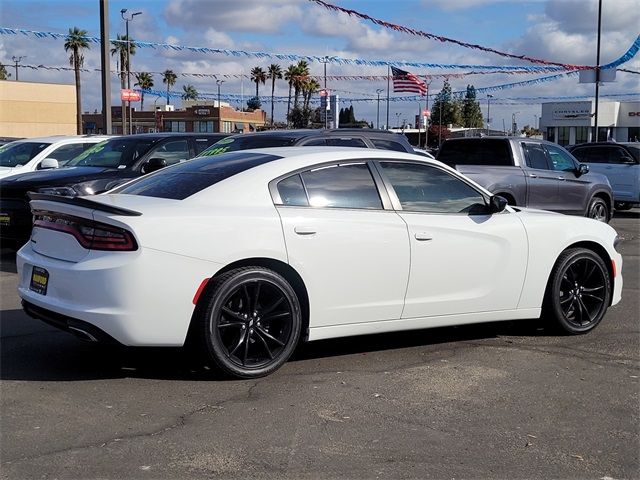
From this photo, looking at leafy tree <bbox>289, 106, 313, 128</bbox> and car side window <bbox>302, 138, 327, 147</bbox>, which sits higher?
leafy tree <bbox>289, 106, 313, 128</bbox>

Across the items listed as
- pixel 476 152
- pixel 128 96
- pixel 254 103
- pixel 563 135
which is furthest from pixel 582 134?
pixel 476 152

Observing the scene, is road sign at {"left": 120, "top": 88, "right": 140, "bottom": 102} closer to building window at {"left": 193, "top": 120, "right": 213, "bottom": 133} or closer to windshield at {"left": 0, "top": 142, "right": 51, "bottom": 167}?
windshield at {"left": 0, "top": 142, "right": 51, "bottom": 167}

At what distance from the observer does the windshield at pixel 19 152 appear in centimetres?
1310

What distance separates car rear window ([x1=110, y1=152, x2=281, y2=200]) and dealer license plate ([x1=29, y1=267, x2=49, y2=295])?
2.87 feet

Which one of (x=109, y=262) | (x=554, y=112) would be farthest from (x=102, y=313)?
(x=554, y=112)

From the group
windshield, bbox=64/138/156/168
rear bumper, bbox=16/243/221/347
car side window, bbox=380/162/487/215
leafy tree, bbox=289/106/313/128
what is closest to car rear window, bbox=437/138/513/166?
windshield, bbox=64/138/156/168

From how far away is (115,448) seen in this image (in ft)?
13.3

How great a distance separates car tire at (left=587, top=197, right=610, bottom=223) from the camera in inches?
554

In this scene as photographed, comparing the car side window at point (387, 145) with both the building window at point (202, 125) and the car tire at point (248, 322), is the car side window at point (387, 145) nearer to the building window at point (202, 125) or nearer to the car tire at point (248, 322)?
the car tire at point (248, 322)

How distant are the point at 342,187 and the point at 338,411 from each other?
174 cm

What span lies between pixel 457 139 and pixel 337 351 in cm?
880

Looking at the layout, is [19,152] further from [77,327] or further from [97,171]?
[77,327]

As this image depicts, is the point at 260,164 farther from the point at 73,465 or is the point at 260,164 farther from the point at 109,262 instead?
the point at 73,465

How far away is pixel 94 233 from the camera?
4902 millimetres
